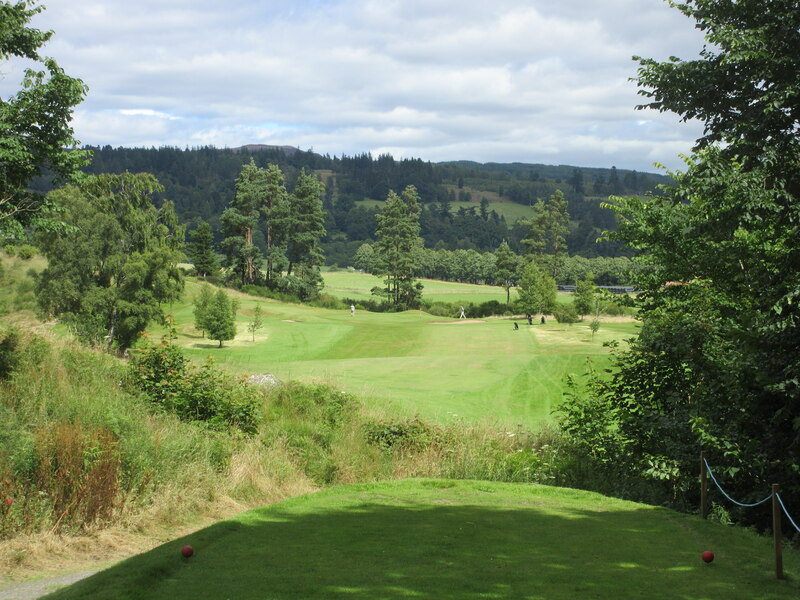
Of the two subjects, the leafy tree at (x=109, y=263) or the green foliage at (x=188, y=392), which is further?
the leafy tree at (x=109, y=263)

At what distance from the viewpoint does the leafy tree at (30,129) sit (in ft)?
50.5

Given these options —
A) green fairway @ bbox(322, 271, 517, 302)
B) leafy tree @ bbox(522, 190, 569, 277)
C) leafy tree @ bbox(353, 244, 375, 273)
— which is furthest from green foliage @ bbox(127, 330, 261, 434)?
leafy tree @ bbox(353, 244, 375, 273)

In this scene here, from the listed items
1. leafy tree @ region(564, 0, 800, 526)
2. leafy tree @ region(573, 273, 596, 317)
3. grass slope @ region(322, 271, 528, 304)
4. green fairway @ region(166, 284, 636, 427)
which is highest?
leafy tree @ region(564, 0, 800, 526)

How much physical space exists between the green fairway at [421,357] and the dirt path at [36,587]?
39.6ft

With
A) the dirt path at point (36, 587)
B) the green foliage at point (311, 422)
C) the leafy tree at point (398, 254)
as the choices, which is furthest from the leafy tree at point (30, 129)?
the leafy tree at point (398, 254)

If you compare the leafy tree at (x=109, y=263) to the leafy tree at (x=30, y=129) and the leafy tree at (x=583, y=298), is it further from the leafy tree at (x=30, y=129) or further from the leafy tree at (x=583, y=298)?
the leafy tree at (x=583, y=298)

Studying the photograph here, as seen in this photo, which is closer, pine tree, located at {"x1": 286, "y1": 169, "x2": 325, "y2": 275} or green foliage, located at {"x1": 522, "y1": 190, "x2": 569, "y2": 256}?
pine tree, located at {"x1": 286, "y1": 169, "x2": 325, "y2": 275}

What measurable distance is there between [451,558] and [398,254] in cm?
9326

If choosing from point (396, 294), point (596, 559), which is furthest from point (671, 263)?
point (396, 294)

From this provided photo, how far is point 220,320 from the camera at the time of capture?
51375 millimetres

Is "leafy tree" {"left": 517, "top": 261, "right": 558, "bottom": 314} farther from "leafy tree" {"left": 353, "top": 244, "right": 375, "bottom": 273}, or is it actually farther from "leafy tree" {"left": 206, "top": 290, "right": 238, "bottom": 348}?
"leafy tree" {"left": 353, "top": 244, "right": 375, "bottom": 273}

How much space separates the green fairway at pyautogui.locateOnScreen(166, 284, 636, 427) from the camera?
26062 mm

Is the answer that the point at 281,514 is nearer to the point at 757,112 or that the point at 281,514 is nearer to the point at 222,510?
the point at 222,510

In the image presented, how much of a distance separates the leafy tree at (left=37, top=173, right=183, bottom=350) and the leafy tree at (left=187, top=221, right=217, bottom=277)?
43522mm
